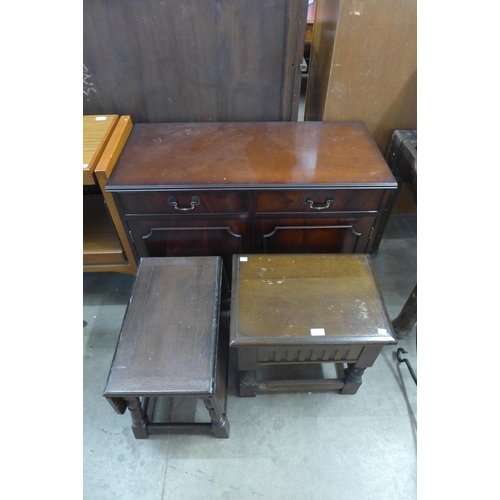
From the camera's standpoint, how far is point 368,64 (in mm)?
1367

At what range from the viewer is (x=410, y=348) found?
148 cm

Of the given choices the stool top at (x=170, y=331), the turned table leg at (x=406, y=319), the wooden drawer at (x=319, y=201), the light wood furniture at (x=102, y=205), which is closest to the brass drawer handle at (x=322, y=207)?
the wooden drawer at (x=319, y=201)

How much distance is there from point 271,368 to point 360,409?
1.27 feet

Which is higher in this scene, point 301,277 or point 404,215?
point 301,277

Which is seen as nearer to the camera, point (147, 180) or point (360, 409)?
point (147, 180)

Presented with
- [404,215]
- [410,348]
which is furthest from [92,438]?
[404,215]

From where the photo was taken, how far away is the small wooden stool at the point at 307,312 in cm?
102

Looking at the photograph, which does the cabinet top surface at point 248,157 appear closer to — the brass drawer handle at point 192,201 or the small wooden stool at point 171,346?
the brass drawer handle at point 192,201

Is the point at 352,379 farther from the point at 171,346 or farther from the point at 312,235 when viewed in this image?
the point at 171,346

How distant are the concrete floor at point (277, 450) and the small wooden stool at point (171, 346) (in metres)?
0.09

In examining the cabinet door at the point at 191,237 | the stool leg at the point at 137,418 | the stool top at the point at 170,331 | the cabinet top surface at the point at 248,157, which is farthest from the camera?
the cabinet door at the point at 191,237

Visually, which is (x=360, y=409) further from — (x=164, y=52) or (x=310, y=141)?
(x=164, y=52)

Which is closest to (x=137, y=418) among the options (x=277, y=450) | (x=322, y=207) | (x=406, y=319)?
(x=277, y=450)

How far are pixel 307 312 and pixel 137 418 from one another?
0.70 m
